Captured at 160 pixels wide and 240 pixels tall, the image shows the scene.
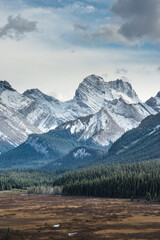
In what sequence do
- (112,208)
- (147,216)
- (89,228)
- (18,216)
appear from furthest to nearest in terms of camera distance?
1. (112,208)
2. (18,216)
3. (147,216)
4. (89,228)

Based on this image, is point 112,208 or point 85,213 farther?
point 112,208

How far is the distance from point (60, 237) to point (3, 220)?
154 ft

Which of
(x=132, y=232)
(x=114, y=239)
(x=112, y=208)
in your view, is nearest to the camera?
(x=114, y=239)

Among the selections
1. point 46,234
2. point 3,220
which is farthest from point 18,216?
point 46,234

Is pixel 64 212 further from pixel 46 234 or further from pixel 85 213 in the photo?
pixel 46 234

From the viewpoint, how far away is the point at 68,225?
14138cm

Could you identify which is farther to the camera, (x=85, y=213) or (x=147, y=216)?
(x=85, y=213)

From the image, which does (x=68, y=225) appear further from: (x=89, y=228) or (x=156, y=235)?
(x=156, y=235)

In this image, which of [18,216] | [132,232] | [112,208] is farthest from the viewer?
[112,208]

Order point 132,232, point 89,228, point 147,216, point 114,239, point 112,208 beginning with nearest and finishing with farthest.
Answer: point 114,239 < point 132,232 < point 89,228 < point 147,216 < point 112,208

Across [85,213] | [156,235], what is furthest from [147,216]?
[156,235]

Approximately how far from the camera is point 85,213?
177 m

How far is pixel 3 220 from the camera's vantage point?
161m

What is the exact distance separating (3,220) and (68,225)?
28674 mm
